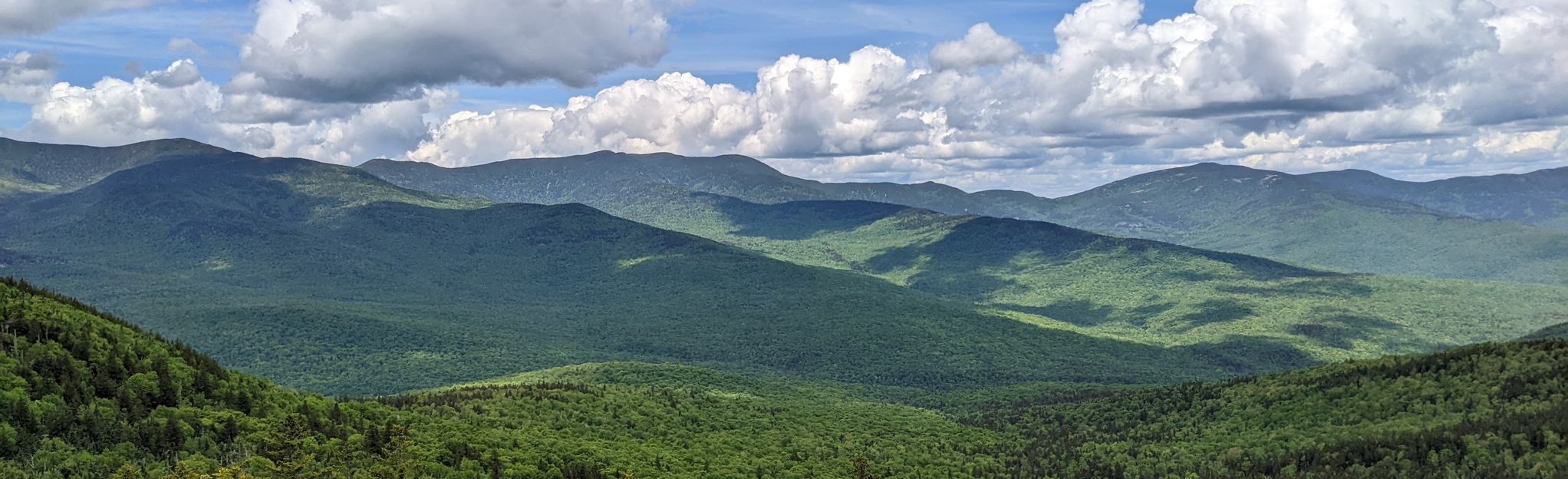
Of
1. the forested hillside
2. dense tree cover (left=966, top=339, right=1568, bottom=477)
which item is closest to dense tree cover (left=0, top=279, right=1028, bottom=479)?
the forested hillside

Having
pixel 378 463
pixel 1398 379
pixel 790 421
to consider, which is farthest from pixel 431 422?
pixel 1398 379

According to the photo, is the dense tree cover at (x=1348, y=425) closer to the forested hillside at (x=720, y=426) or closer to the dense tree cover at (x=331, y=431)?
the forested hillside at (x=720, y=426)

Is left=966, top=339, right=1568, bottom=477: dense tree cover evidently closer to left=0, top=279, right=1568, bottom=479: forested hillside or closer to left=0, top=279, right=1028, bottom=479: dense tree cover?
left=0, top=279, right=1568, bottom=479: forested hillside

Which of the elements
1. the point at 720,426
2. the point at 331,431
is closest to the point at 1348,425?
the point at 720,426

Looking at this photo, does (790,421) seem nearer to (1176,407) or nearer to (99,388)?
(1176,407)

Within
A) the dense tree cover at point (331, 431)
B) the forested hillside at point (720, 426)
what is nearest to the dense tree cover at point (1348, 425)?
the forested hillside at point (720, 426)

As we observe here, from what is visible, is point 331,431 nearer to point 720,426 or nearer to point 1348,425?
point 720,426

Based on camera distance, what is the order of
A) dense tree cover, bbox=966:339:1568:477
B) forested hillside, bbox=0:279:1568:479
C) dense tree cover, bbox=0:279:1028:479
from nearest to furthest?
dense tree cover, bbox=0:279:1028:479
forested hillside, bbox=0:279:1568:479
dense tree cover, bbox=966:339:1568:477

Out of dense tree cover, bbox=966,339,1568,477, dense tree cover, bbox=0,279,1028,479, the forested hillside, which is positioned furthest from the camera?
dense tree cover, bbox=966,339,1568,477
